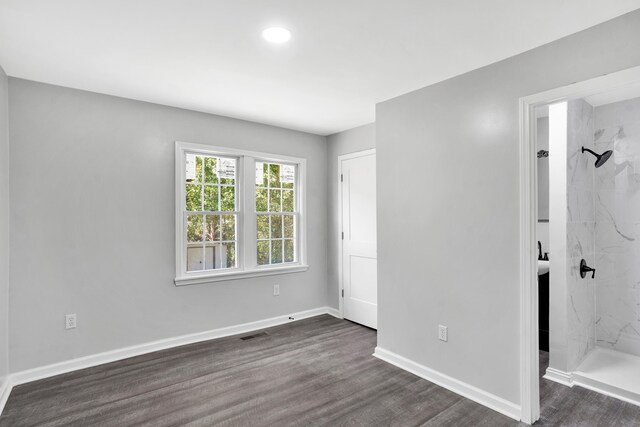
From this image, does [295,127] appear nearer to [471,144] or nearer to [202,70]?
[202,70]

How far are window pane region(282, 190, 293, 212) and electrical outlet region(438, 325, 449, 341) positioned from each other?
2409mm

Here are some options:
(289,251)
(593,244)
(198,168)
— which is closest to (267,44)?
(198,168)

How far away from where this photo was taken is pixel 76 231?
120 inches

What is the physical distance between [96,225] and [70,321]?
84 centimetres

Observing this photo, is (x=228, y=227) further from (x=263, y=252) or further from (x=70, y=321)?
(x=70, y=321)

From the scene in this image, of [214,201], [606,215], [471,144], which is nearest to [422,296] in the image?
[471,144]

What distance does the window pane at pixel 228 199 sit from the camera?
397cm

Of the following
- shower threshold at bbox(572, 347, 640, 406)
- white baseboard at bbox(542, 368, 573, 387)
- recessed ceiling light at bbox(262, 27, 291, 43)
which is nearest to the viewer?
recessed ceiling light at bbox(262, 27, 291, 43)

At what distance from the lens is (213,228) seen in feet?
12.9

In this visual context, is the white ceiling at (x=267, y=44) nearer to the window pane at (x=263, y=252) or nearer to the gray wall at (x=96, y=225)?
the gray wall at (x=96, y=225)

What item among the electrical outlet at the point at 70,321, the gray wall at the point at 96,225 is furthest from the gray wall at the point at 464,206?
the electrical outlet at the point at 70,321

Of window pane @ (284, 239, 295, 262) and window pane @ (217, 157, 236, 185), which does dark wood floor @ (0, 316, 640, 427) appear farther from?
window pane @ (217, 157, 236, 185)

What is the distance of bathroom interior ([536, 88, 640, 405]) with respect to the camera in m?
2.85

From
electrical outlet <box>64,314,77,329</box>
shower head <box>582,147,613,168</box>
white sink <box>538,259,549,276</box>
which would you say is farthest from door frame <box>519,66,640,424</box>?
electrical outlet <box>64,314,77,329</box>
